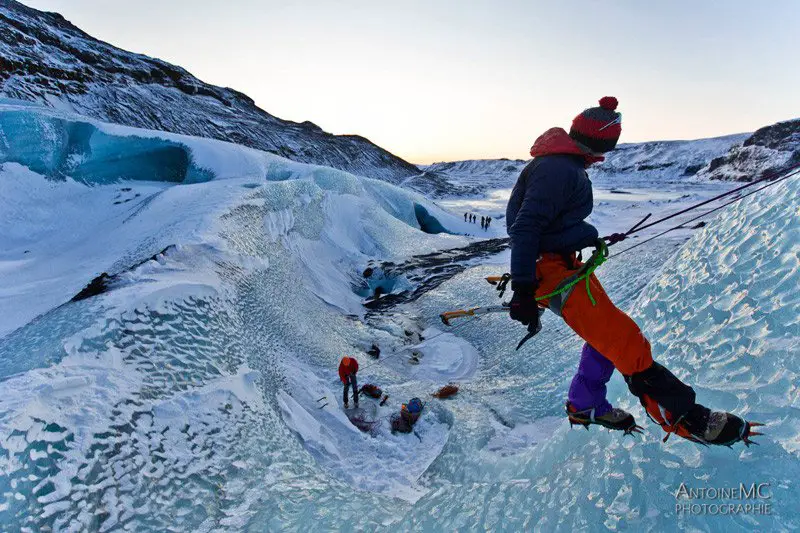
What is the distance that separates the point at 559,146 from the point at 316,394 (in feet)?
14.8

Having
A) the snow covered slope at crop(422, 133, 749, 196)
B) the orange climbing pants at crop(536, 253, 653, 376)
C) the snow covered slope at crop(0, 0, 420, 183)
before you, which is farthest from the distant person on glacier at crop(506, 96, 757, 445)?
the snow covered slope at crop(422, 133, 749, 196)

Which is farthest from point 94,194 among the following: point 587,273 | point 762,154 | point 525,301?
point 762,154

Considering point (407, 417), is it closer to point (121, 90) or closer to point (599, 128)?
point (599, 128)

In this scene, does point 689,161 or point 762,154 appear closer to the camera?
point 762,154

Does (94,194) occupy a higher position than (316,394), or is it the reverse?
(94,194)

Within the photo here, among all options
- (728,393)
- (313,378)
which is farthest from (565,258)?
(313,378)

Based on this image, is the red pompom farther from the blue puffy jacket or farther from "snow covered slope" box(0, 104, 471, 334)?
"snow covered slope" box(0, 104, 471, 334)

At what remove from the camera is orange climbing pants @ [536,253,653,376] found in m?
2.18

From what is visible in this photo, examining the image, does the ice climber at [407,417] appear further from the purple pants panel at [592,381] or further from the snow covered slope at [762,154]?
the snow covered slope at [762,154]

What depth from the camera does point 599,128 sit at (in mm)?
2449

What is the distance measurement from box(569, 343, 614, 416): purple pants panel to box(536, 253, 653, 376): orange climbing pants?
30cm

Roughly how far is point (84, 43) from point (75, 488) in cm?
4728

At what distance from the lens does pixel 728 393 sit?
→ 2.31 metres

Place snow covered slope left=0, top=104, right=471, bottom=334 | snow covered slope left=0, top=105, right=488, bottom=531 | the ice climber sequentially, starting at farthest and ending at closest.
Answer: snow covered slope left=0, top=104, right=471, bottom=334 → the ice climber → snow covered slope left=0, top=105, right=488, bottom=531
